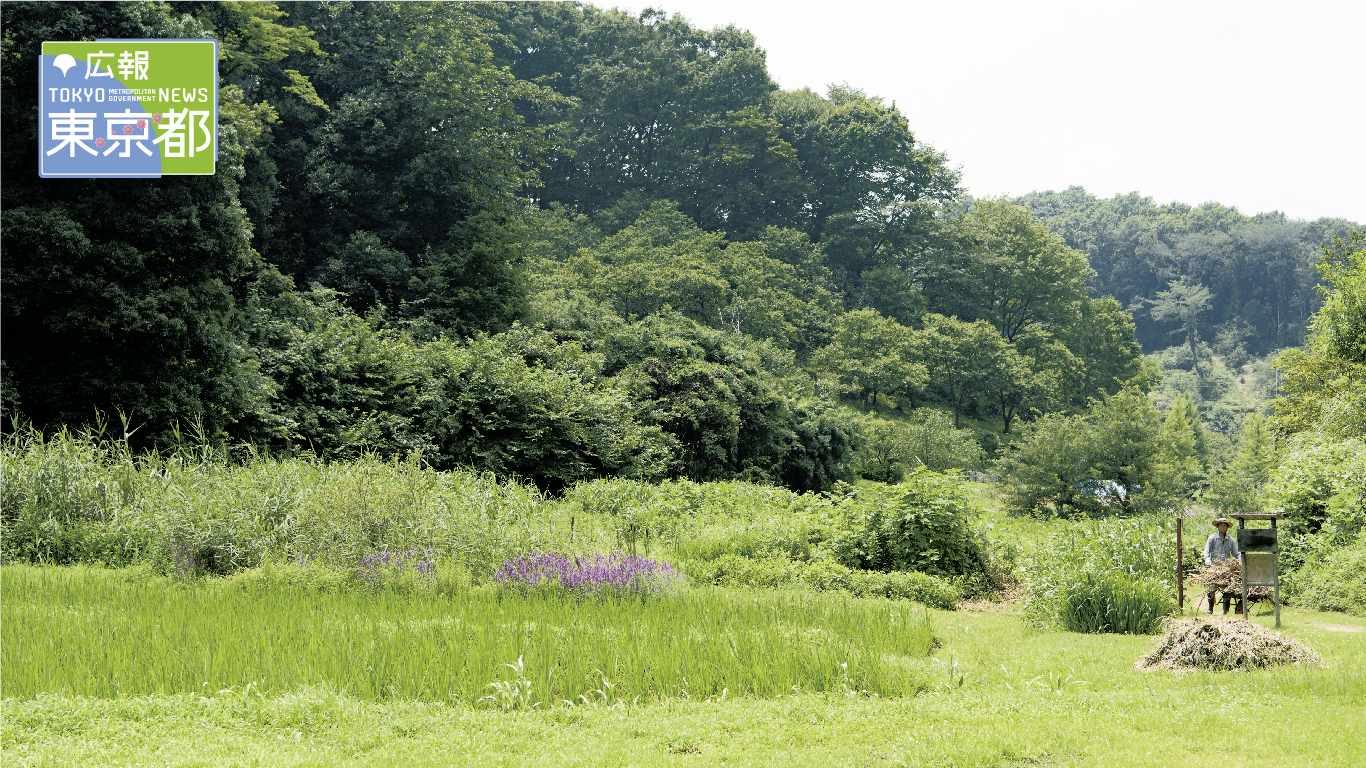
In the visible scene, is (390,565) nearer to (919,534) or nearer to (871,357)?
(919,534)

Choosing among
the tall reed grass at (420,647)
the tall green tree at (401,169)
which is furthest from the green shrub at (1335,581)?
the tall green tree at (401,169)

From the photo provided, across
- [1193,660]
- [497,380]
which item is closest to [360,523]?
[1193,660]

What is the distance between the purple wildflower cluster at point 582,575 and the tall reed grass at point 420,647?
80 centimetres

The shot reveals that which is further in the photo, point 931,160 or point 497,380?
point 931,160

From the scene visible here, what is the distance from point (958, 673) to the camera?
7.04 meters

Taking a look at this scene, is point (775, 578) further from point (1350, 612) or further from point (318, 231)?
point (318, 231)

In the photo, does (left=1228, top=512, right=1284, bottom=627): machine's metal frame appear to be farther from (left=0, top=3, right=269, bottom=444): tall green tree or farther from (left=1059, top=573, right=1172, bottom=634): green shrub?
(left=0, top=3, right=269, bottom=444): tall green tree

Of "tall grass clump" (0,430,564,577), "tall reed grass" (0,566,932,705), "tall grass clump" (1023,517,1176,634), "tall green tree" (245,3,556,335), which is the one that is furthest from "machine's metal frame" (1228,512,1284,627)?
"tall green tree" (245,3,556,335)

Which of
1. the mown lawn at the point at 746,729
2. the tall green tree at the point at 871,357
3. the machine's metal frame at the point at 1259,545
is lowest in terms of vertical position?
the mown lawn at the point at 746,729

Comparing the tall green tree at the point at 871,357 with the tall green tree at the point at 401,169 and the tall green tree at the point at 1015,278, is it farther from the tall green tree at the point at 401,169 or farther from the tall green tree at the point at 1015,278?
the tall green tree at the point at 401,169

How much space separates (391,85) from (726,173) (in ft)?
101

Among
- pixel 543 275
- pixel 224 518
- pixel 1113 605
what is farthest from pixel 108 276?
pixel 543 275

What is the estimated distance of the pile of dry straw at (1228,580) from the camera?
9922 millimetres

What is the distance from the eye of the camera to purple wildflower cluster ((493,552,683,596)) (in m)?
9.38
